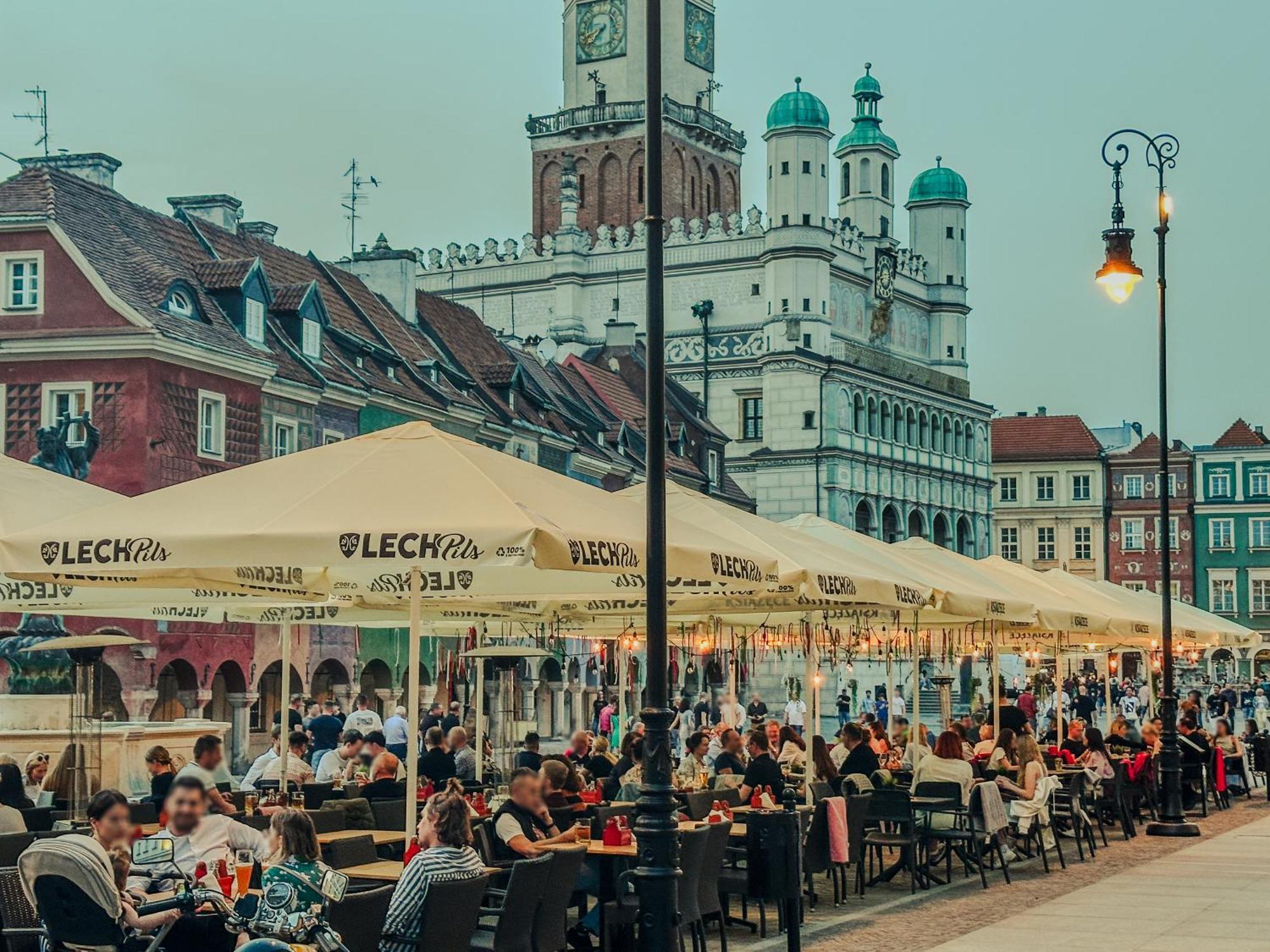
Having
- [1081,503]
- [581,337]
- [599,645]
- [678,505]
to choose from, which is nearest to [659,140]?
[678,505]

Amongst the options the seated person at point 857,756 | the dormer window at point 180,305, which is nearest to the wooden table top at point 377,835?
the seated person at point 857,756

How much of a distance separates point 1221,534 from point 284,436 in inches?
3442

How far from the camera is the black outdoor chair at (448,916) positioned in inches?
392

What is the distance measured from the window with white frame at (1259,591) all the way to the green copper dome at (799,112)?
45.9 m

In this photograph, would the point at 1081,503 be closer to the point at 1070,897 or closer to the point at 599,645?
the point at 599,645

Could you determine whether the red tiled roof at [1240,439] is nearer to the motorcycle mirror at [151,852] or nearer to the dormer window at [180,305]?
the dormer window at [180,305]

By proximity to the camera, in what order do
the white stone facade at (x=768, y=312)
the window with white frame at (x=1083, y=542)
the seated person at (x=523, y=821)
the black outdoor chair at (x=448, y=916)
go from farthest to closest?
the window with white frame at (x=1083, y=542), the white stone facade at (x=768, y=312), the seated person at (x=523, y=821), the black outdoor chair at (x=448, y=916)

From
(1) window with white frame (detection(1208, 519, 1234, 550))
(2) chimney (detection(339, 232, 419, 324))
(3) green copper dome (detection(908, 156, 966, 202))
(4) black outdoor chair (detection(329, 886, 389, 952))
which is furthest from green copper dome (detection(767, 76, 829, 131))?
(4) black outdoor chair (detection(329, 886, 389, 952))

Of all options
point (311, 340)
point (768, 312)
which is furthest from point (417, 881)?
point (768, 312)

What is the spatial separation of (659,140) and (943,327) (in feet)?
296

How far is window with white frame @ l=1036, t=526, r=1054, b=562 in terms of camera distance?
393ft

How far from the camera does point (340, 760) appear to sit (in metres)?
20.7

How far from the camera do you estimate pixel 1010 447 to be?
399 feet

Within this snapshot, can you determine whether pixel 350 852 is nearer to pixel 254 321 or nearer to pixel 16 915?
pixel 16 915
